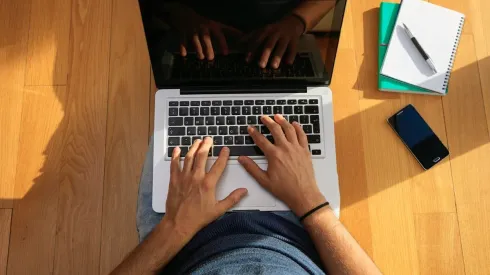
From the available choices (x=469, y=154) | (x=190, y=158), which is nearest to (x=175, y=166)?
(x=190, y=158)

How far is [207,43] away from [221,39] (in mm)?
27

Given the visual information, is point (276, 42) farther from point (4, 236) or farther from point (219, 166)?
point (4, 236)

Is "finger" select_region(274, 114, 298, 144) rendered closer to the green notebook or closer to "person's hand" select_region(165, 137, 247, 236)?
"person's hand" select_region(165, 137, 247, 236)

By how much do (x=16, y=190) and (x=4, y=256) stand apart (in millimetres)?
131

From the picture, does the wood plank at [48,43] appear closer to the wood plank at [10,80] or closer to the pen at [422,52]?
the wood plank at [10,80]

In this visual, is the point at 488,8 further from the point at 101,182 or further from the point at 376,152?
the point at 101,182

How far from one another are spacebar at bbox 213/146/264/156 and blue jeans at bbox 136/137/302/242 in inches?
4.6

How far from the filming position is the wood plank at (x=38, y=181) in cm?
93

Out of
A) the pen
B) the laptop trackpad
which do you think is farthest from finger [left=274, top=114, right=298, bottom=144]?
the pen

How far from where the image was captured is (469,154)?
3.12ft

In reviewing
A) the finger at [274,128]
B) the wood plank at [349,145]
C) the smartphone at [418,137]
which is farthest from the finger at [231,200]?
the smartphone at [418,137]

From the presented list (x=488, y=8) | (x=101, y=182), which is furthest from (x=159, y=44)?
(x=488, y=8)

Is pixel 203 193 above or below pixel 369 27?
below

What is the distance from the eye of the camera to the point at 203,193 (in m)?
0.85
